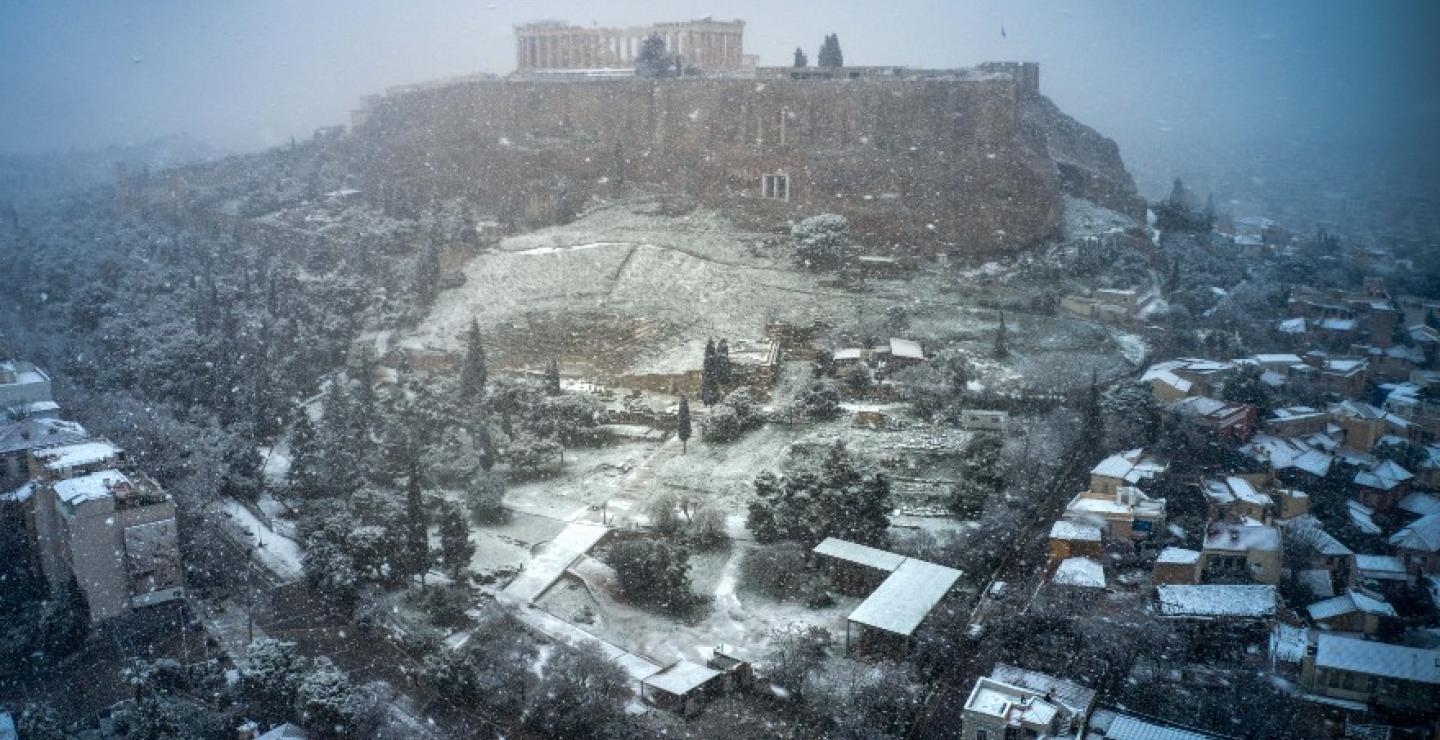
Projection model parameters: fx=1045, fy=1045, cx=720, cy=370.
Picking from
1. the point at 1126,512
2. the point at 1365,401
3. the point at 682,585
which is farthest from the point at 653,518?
the point at 1365,401

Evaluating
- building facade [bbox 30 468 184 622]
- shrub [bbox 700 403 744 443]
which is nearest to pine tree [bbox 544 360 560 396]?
shrub [bbox 700 403 744 443]

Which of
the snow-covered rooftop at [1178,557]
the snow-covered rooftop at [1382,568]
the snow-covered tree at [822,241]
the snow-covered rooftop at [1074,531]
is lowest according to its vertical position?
the snow-covered rooftop at [1178,557]

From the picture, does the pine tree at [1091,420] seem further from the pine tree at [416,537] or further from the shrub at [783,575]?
the pine tree at [416,537]

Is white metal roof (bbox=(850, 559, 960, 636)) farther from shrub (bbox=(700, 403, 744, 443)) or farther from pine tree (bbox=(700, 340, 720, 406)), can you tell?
pine tree (bbox=(700, 340, 720, 406))

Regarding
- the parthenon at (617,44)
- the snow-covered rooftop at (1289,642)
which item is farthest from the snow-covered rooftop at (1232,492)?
the parthenon at (617,44)

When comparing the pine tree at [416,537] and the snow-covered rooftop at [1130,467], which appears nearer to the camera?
the pine tree at [416,537]

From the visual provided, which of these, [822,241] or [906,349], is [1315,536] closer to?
[906,349]

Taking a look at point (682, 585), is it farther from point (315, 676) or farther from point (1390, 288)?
point (1390, 288)
